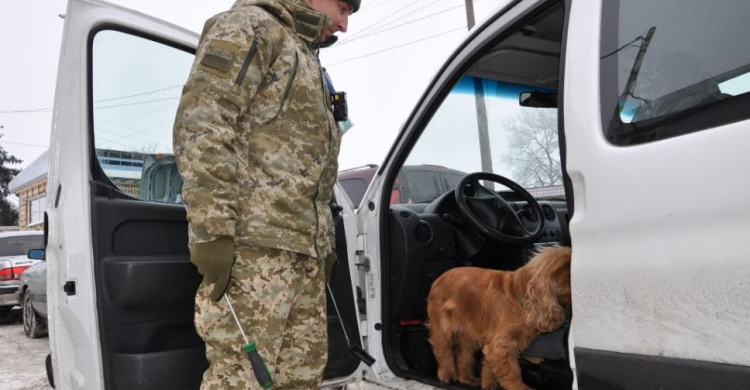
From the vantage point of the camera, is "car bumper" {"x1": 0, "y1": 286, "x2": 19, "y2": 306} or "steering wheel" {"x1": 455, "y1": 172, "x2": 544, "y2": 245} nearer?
"steering wheel" {"x1": 455, "y1": 172, "x2": 544, "y2": 245}

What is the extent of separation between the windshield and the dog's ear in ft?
2.98

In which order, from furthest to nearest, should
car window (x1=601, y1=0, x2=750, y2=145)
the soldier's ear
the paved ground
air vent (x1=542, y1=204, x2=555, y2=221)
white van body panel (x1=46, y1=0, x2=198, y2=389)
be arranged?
the paved ground < air vent (x1=542, y1=204, x2=555, y2=221) < the soldier's ear < white van body panel (x1=46, y1=0, x2=198, y2=389) < car window (x1=601, y1=0, x2=750, y2=145)

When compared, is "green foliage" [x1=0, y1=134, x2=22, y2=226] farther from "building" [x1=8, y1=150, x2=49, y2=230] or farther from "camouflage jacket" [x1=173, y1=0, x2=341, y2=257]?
"camouflage jacket" [x1=173, y1=0, x2=341, y2=257]

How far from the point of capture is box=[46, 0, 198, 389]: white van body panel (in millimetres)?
2102

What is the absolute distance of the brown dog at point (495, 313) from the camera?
7.90 ft

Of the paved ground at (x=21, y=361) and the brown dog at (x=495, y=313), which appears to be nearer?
the brown dog at (x=495, y=313)

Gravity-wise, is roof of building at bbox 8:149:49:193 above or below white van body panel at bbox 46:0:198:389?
above

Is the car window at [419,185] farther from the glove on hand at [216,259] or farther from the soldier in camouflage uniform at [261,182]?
the glove on hand at [216,259]

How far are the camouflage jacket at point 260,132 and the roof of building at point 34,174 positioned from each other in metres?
24.0

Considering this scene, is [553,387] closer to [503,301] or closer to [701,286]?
[503,301]

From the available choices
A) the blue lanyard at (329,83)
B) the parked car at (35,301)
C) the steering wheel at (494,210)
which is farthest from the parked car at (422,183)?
the parked car at (35,301)

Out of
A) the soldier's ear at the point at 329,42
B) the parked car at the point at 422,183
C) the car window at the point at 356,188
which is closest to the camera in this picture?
the soldier's ear at the point at 329,42

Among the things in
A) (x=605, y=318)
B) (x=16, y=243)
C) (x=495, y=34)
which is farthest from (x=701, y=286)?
(x=16, y=243)

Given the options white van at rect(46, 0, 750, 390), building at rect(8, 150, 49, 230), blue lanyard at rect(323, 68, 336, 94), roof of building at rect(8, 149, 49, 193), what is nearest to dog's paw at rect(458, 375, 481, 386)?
white van at rect(46, 0, 750, 390)
